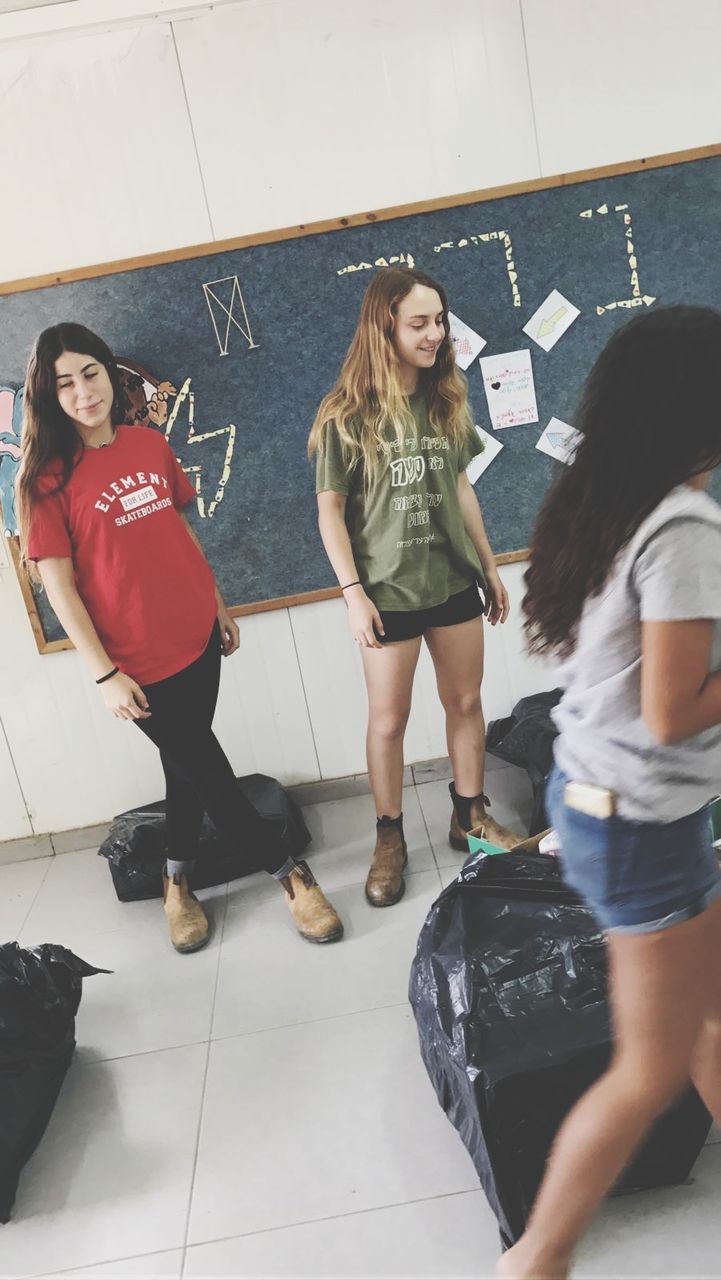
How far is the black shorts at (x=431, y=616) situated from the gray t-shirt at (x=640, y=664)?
1.06m

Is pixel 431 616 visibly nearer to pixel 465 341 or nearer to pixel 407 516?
pixel 407 516

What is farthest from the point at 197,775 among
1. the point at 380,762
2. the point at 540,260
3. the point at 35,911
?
the point at 540,260

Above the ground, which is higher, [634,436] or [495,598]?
[634,436]

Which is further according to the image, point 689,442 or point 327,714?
point 327,714

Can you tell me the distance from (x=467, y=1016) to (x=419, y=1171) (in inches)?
11.6

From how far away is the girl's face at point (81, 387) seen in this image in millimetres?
1701

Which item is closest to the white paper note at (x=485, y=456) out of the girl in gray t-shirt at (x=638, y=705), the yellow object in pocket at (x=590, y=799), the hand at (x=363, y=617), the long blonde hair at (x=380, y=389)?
the long blonde hair at (x=380, y=389)

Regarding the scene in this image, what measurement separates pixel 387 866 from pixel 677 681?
1464mm

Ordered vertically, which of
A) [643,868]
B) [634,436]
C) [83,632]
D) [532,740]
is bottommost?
[532,740]

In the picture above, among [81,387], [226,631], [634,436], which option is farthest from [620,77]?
[634,436]

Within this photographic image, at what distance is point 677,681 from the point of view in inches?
33.2

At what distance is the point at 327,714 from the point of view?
2713 millimetres

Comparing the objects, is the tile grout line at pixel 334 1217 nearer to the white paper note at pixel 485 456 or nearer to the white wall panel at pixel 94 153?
the white paper note at pixel 485 456

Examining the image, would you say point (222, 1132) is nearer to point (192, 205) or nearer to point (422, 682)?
point (422, 682)
